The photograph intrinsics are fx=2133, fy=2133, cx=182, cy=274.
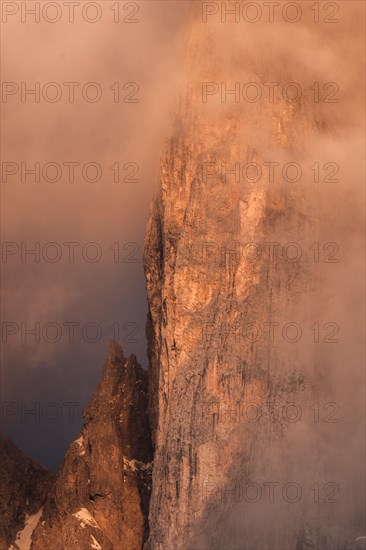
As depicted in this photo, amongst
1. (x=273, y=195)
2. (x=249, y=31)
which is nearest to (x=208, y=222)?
(x=273, y=195)

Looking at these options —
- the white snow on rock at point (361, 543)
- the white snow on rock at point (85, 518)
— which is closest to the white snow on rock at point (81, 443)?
the white snow on rock at point (85, 518)

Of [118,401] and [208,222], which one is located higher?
[208,222]

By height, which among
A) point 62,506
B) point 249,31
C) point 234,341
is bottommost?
point 62,506

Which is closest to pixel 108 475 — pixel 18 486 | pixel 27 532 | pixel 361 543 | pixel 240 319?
pixel 27 532

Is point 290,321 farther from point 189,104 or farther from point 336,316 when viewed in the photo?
point 189,104

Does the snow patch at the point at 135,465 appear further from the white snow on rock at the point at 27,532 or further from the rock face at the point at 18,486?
the rock face at the point at 18,486

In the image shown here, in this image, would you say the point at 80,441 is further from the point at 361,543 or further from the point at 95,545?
the point at 361,543

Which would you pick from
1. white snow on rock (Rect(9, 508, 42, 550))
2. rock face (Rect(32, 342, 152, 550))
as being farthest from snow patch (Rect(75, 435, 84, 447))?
white snow on rock (Rect(9, 508, 42, 550))
